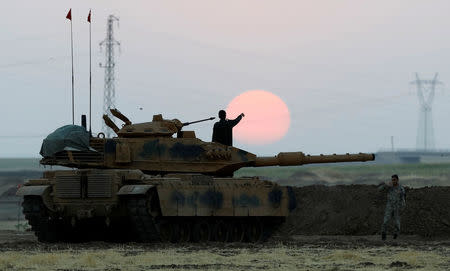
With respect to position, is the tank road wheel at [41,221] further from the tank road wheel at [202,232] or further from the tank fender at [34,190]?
the tank road wheel at [202,232]

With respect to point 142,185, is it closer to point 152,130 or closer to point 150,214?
point 150,214

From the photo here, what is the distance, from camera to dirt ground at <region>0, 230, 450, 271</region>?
22.4 meters

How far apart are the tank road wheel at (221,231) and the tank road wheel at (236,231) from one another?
0.41 feet

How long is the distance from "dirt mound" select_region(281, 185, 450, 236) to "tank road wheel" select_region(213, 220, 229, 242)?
751cm

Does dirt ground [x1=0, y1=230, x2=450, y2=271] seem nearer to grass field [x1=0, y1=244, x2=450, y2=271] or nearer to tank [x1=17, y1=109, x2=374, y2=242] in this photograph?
grass field [x1=0, y1=244, x2=450, y2=271]

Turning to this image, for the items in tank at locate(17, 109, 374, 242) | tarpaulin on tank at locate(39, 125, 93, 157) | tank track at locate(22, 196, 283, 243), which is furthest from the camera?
tarpaulin on tank at locate(39, 125, 93, 157)

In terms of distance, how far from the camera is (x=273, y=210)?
31812 mm

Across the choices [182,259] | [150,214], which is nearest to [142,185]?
[150,214]

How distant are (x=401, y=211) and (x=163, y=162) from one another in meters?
9.95

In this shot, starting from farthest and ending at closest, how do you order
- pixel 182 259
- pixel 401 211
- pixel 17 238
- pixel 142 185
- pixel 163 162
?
pixel 401 211
pixel 17 238
pixel 163 162
pixel 142 185
pixel 182 259

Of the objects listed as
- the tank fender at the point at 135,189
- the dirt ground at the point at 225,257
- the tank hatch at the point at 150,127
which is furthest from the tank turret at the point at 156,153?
the dirt ground at the point at 225,257

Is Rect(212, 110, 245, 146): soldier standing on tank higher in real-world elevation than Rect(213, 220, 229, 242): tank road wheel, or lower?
higher

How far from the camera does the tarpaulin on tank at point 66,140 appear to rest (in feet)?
101

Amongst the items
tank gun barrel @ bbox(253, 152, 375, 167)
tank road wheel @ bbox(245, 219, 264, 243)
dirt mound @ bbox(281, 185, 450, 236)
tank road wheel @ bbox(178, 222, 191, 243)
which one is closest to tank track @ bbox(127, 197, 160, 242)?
tank road wheel @ bbox(178, 222, 191, 243)
